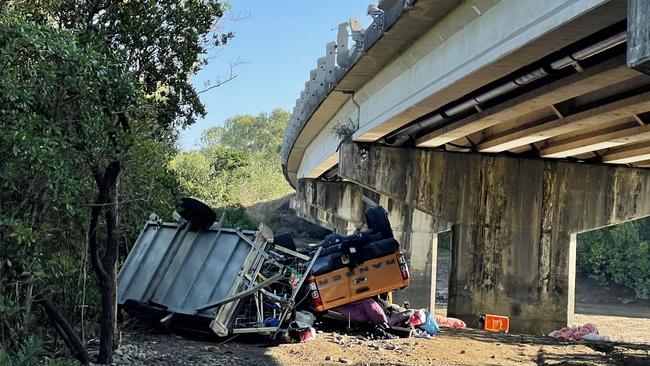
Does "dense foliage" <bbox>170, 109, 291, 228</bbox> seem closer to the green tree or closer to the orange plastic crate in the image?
the orange plastic crate

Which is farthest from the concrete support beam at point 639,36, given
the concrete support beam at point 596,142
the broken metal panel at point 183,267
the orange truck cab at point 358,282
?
the concrete support beam at point 596,142

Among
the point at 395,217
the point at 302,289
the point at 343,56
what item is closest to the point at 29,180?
the point at 302,289

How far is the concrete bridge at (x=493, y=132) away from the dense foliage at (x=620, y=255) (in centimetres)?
2165

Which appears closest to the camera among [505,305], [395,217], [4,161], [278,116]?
[4,161]

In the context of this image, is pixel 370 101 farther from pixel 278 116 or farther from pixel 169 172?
pixel 278 116

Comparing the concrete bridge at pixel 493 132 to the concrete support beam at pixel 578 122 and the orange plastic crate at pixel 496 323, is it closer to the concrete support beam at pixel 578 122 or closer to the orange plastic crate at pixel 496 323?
the concrete support beam at pixel 578 122

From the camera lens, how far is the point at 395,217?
32.0m

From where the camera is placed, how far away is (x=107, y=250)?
8.68m

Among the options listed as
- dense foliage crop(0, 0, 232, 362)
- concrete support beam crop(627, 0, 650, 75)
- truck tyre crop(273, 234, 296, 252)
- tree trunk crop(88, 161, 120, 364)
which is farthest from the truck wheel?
concrete support beam crop(627, 0, 650, 75)

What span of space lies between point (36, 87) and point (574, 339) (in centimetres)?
1394

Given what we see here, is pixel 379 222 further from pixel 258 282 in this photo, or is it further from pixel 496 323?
pixel 496 323

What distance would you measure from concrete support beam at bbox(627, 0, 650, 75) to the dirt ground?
616cm

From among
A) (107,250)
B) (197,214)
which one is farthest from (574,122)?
(107,250)

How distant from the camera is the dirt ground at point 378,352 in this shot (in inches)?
414
